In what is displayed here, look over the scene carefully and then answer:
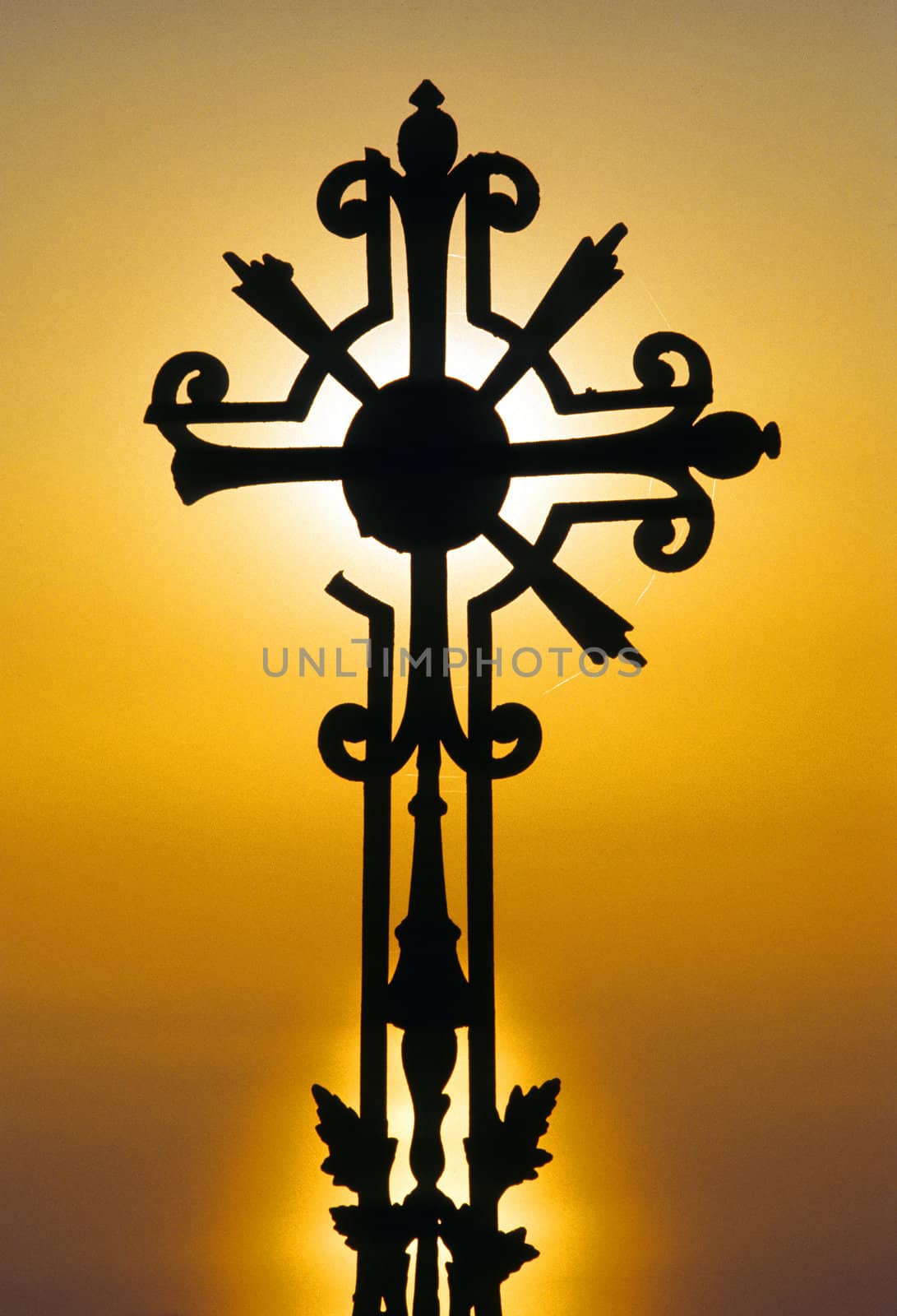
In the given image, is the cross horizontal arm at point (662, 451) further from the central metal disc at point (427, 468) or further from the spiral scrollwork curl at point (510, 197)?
the spiral scrollwork curl at point (510, 197)

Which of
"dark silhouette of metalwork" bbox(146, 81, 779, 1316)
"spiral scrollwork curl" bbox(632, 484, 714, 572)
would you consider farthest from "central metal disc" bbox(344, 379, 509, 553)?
"spiral scrollwork curl" bbox(632, 484, 714, 572)

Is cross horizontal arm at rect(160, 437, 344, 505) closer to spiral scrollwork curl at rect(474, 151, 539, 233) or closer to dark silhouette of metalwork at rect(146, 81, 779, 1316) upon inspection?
dark silhouette of metalwork at rect(146, 81, 779, 1316)

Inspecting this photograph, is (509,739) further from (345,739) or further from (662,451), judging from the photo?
(662,451)

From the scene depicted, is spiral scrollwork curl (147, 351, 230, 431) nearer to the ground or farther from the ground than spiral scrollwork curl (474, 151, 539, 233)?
nearer to the ground

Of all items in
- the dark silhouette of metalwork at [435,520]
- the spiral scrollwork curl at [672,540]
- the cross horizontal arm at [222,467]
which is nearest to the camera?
the dark silhouette of metalwork at [435,520]

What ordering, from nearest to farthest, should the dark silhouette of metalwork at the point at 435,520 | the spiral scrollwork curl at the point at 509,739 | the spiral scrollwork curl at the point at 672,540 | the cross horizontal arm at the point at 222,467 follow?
the dark silhouette of metalwork at the point at 435,520
the spiral scrollwork curl at the point at 509,739
the spiral scrollwork curl at the point at 672,540
the cross horizontal arm at the point at 222,467

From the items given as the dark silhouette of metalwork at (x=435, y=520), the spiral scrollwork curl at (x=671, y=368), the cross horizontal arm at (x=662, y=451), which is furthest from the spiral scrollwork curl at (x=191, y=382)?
the spiral scrollwork curl at (x=671, y=368)

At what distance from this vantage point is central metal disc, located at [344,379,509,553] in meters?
3.23

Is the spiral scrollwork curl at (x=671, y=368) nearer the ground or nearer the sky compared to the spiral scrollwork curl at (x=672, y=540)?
nearer the sky

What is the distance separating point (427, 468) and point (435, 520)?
4.3 inches

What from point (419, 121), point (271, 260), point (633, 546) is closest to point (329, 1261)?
point (633, 546)

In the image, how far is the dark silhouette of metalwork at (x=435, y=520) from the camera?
3.04 meters

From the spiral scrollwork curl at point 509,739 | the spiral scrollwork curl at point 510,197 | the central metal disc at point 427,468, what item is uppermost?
the spiral scrollwork curl at point 510,197

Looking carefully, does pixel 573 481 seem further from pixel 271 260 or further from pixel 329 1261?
pixel 329 1261
